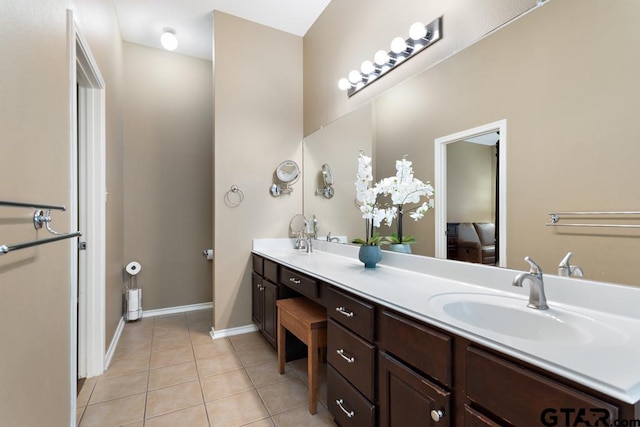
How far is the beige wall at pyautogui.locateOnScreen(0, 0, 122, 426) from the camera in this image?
2.72ft

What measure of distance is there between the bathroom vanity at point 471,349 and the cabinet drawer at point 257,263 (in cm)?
94

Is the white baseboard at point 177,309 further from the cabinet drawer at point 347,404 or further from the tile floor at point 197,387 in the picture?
the cabinet drawer at point 347,404

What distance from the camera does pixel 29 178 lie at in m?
0.98

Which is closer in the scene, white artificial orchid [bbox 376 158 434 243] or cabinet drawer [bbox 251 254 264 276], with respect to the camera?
white artificial orchid [bbox 376 158 434 243]

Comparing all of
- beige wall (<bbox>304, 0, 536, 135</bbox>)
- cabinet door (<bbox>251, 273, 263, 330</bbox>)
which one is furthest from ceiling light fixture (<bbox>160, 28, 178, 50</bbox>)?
cabinet door (<bbox>251, 273, 263, 330</bbox>)

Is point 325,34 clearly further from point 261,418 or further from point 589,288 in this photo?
point 261,418

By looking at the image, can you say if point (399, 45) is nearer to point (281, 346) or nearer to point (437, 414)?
point (437, 414)

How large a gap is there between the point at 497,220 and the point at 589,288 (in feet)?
1.32

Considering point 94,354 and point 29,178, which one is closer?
point 29,178

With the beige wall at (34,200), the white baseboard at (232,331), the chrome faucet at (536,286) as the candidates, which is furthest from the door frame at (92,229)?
the chrome faucet at (536,286)

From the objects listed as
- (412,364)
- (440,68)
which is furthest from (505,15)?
(412,364)

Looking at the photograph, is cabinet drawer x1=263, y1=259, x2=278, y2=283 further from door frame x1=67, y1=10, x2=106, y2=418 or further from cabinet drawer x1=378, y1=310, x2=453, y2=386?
cabinet drawer x1=378, y1=310, x2=453, y2=386

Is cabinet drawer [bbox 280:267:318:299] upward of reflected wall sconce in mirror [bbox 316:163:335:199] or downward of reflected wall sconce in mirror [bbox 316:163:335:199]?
downward

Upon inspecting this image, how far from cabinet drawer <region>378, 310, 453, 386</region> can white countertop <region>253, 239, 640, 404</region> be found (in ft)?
0.14
